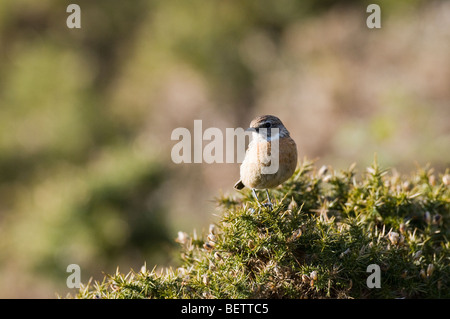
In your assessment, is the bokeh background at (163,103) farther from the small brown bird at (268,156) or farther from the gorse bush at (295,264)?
the gorse bush at (295,264)

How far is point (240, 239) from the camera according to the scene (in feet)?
12.3

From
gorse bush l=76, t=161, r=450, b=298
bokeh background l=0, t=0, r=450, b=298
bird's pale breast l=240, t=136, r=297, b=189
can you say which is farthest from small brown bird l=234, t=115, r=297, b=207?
bokeh background l=0, t=0, r=450, b=298

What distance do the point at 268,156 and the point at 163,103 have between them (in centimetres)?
1473

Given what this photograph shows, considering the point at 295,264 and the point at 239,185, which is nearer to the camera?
the point at 295,264

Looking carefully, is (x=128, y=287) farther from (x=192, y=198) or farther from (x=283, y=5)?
(x=283, y=5)

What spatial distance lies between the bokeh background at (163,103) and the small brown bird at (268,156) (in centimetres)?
449

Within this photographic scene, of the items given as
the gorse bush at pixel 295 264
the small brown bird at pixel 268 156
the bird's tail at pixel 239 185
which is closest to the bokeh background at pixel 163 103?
the bird's tail at pixel 239 185

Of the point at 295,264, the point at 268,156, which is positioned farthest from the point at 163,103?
the point at 295,264

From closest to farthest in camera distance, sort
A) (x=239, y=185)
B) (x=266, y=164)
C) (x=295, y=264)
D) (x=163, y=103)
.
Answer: (x=295, y=264)
(x=266, y=164)
(x=239, y=185)
(x=163, y=103)

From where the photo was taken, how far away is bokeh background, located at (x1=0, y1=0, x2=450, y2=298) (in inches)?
371

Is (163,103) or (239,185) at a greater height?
(163,103)

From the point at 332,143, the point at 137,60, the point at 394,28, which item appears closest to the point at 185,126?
the point at 137,60

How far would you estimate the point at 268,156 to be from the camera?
4789 millimetres

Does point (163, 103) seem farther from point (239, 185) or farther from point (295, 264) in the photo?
point (295, 264)
